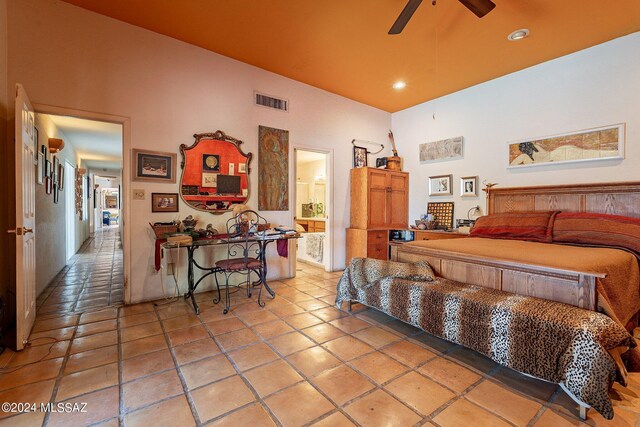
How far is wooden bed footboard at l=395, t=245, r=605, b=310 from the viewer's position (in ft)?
5.94

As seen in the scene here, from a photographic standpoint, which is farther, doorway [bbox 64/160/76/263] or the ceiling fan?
doorway [bbox 64/160/76/263]

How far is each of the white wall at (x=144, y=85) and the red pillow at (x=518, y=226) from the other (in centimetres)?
278

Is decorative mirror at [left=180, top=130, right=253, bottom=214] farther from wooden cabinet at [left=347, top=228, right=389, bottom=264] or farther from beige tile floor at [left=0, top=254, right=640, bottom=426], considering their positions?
wooden cabinet at [left=347, top=228, right=389, bottom=264]

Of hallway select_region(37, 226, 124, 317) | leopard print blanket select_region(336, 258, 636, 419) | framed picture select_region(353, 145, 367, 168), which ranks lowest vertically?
hallway select_region(37, 226, 124, 317)

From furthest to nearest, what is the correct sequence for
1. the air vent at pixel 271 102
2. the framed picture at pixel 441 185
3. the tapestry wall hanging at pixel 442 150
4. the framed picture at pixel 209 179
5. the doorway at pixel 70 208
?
the doorway at pixel 70 208
the framed picture at pixel 441 185
the tapestry wall hanging at pixel 442 150
the air vent at pixel 271 102
the framed picture at pixel 209 179

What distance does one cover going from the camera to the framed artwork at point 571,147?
3227 millimetres

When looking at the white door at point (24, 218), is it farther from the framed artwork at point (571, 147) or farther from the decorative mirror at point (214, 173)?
the framed artwork at point (571, 147)

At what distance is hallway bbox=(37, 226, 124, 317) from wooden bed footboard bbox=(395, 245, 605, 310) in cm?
356

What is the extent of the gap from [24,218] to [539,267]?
3958 millimetres

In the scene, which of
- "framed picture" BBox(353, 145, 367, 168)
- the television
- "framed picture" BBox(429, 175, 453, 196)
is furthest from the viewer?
"framed picture" BBox(353, 145, 367, 168)

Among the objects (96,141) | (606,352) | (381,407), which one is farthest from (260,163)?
(96,141)

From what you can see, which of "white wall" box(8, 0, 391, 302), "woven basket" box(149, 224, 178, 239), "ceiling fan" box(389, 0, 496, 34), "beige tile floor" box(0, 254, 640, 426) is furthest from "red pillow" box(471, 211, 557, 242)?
"woven basket" box(149, 224, 178, 239)

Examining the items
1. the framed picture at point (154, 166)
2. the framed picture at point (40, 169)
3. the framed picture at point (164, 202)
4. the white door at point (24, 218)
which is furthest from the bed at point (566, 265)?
the framed picture at point (40, 169)

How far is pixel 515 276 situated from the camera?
218cm
